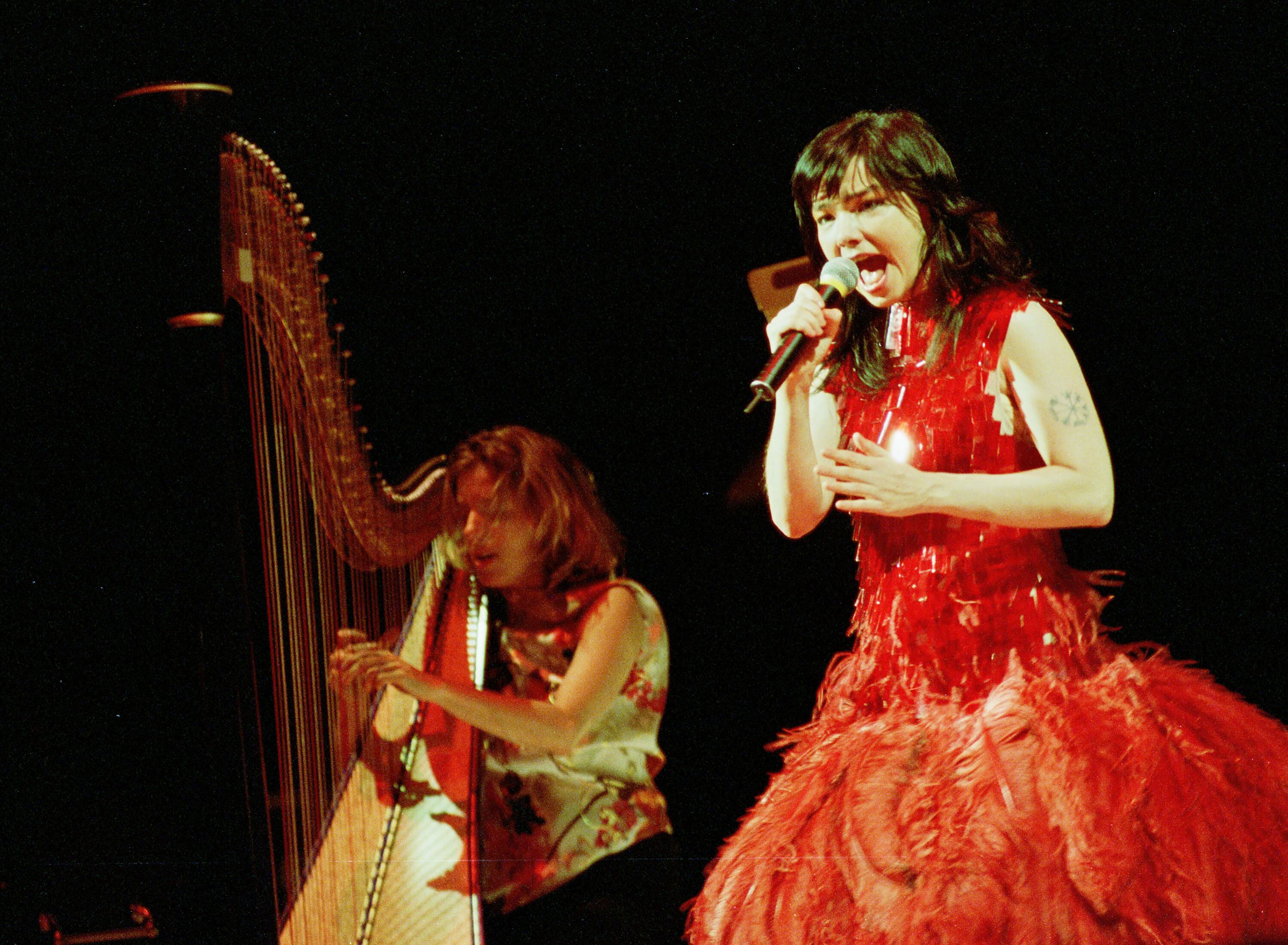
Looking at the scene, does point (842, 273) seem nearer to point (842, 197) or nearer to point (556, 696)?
point (842, 197)

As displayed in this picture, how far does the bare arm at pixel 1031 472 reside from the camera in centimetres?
137

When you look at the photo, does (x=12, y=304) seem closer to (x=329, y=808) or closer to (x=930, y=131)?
(x=329, y=808)

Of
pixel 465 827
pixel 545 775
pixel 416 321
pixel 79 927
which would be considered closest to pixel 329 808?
pixel 465 827

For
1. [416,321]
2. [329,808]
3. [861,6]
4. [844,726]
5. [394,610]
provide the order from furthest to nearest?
[416,321] < [394,610] < [861,6] < [329,808] < [844,726]

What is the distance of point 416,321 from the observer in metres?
2.66

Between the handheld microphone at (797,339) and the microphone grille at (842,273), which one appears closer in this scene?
the handheld microphone at (797,339)

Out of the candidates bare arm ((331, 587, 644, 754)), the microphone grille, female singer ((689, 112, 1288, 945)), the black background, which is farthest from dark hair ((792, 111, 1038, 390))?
bare arm ((331, 587, 644, 754))

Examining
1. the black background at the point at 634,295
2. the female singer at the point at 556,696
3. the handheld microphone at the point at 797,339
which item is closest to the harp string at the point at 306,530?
the female singer at the point at 556,696

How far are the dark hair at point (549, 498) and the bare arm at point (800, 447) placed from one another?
2.66 feet

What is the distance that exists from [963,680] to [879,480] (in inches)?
9.7

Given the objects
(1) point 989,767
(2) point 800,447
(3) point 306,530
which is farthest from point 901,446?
(3) point 306,530

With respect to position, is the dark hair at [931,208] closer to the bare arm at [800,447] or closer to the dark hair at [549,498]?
the bare arm at [800,447]

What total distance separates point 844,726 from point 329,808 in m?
0.86

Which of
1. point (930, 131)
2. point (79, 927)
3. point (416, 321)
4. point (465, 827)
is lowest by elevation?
point (79, 927)
